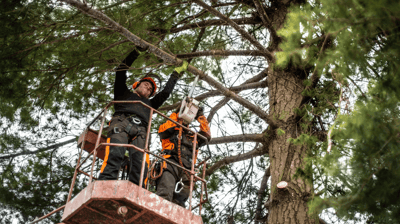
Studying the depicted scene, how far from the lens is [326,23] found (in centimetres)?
288

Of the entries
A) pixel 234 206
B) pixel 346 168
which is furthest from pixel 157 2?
pixel 346 168

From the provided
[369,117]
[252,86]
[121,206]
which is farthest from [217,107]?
[369,117]

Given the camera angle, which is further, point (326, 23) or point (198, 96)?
point (198, 96)

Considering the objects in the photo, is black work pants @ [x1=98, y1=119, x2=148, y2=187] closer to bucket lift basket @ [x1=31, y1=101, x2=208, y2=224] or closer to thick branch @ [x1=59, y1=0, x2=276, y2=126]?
bucket lift basket @ [x1=31, y1=101, x2=208, y2=224]

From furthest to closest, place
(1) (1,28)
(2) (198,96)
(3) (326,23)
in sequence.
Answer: (2) (198,96) < (1) (1,28) < (3) (326,23)

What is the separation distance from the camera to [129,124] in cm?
473

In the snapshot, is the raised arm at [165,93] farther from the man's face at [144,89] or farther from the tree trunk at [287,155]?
the tree trunk at [287,155]

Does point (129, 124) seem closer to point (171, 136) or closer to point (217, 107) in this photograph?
point (171, 136)

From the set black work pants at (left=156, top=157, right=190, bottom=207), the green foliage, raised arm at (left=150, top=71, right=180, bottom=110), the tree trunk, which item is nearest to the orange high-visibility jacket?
black work pants at (left=156, top=157, right=190, bottom=207)

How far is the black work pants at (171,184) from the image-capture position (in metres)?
4.70

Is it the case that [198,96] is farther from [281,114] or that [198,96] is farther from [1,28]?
[1,28]

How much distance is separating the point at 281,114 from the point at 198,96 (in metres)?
1.39

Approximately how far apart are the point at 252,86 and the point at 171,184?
2.23 m

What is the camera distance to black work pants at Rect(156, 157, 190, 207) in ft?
15.4
